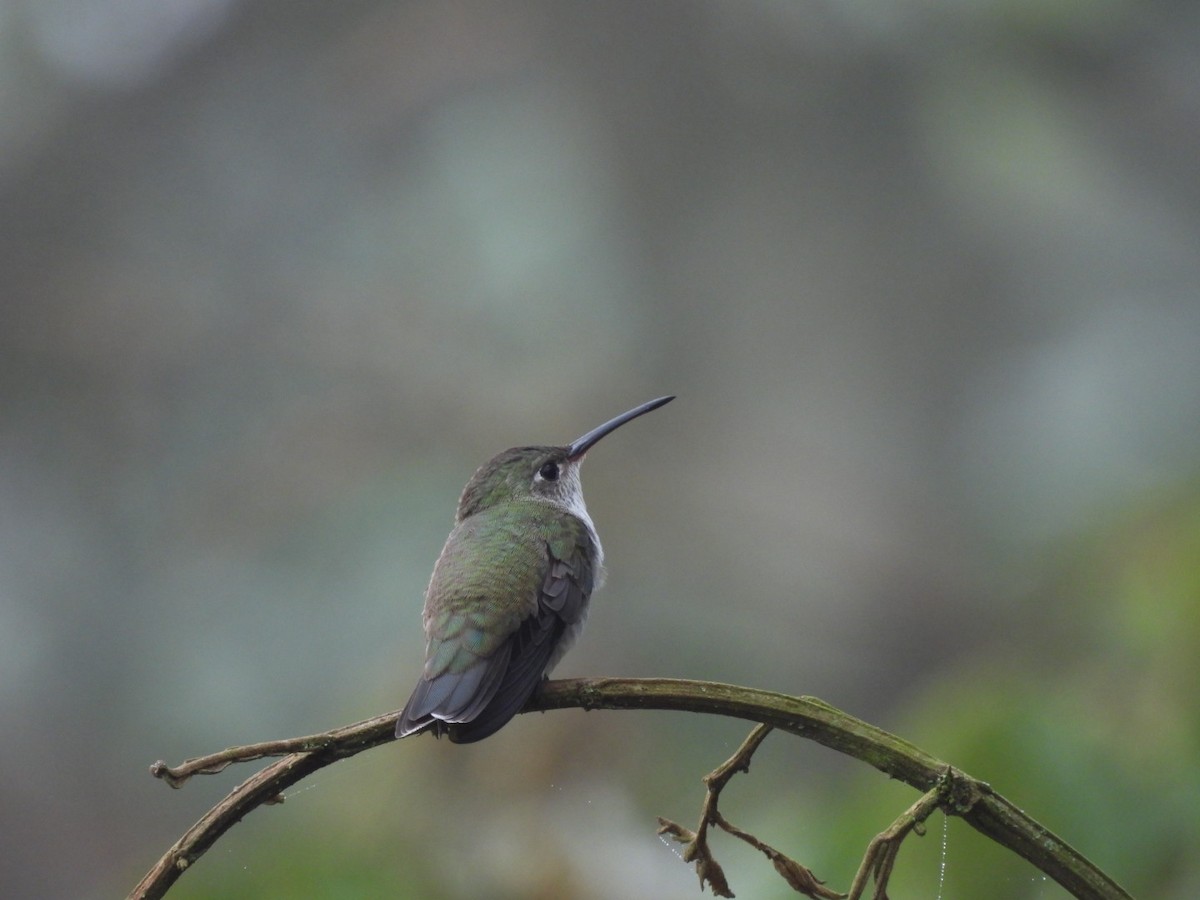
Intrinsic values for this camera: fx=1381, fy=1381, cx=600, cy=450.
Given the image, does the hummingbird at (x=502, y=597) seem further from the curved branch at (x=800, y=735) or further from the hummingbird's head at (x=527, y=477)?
the curved branch at (x=800, y=735)

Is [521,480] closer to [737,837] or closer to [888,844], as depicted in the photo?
[737,837]

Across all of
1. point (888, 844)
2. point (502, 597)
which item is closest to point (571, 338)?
point (502, 597)

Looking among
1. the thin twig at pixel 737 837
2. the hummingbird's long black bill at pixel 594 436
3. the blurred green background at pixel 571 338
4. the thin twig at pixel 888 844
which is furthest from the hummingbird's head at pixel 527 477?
the blurred green background at pixel 571 338

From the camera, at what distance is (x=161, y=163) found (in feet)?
30.3

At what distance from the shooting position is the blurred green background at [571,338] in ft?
25.1

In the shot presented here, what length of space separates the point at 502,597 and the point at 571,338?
602cm

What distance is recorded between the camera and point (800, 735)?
1.61m

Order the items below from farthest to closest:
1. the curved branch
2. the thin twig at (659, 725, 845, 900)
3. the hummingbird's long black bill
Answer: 1. the hummingbird's long black bill
2. the thin twig at (659, 725, 845, 900)
3. the curved branch

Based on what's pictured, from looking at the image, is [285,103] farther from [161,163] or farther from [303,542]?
[303,542]

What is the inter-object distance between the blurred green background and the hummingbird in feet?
9.34

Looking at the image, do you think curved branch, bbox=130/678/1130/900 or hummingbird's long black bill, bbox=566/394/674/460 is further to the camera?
hummingbird's long black bill, bbox=566/394/674/460

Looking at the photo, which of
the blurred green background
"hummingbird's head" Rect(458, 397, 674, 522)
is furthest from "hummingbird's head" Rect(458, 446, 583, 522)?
the blurred green background

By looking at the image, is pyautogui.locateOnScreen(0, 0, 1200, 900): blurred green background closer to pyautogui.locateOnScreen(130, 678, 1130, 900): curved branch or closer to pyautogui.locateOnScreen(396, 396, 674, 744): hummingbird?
pyautogui.locateOnScreen(396, 396, 674, 744): hummingbird

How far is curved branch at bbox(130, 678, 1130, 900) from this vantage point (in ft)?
5.15
